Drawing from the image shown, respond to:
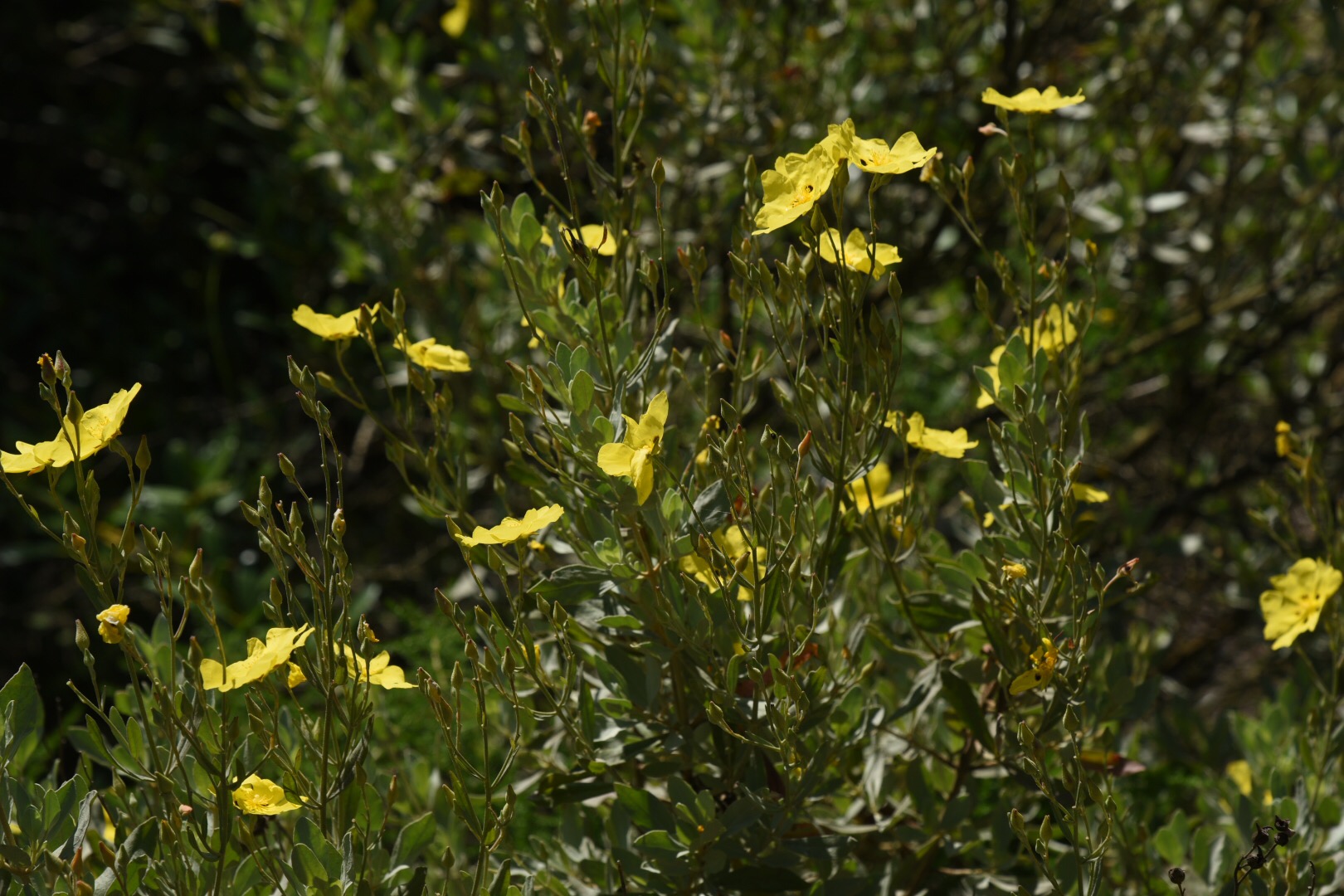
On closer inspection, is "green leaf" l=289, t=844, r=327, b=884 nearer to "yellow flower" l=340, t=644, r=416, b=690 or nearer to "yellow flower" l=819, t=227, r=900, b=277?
"yellow flower" l=340, t=644, r=416, b=690

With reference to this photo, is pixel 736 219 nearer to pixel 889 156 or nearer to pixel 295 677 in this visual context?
pixel 889 156

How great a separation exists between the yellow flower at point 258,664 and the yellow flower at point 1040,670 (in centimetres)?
71

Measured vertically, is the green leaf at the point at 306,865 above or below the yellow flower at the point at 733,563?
below

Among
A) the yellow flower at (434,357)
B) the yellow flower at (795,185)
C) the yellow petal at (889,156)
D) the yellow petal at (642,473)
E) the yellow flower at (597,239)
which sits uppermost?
the yellow petal at (889,156)

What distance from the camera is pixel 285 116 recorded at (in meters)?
2.71

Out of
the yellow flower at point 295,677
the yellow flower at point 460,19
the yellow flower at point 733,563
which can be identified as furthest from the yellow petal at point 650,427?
the yellow flower at point 460,19

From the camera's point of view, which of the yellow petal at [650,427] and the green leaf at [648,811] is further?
the green leaf at [648,811]

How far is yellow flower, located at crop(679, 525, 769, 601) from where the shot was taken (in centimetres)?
123

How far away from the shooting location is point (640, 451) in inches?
47.1

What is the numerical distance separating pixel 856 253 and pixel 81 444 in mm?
827

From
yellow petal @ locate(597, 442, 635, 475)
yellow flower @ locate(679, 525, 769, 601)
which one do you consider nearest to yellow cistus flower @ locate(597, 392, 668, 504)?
yellow petal @ locate(597, 442, 635, 475)

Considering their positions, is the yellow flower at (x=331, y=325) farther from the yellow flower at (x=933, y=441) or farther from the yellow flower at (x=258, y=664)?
the yellow flower at (x=933, y=441)

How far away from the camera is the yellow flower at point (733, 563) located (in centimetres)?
123

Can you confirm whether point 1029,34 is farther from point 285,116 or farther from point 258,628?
point 258,628
